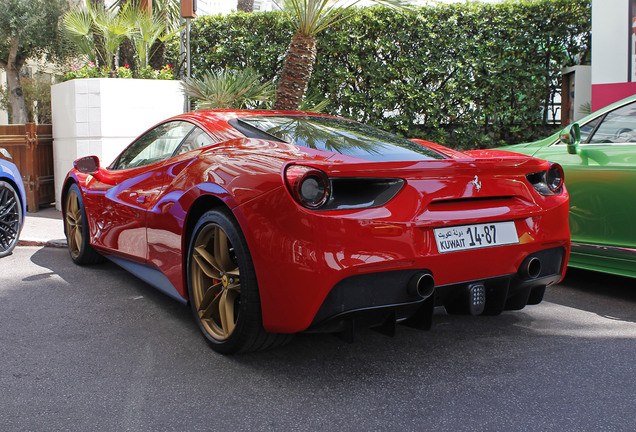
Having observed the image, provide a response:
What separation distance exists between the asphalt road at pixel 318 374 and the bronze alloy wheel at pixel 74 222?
1146 mm

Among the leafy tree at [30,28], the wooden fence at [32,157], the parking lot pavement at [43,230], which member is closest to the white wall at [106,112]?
the wooden fence at [32,157]

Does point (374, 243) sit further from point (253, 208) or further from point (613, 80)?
point (613, 80)

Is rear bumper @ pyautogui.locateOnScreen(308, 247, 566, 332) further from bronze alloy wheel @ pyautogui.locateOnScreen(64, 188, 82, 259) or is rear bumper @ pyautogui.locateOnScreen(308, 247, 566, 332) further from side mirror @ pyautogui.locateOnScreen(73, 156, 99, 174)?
bronze alloy wheel @ pyautogui.locateOnScreen(64, 188, 82, 259)

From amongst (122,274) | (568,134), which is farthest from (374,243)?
(122,274)

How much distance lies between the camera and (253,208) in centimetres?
289

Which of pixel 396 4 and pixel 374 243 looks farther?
pixel 396 4

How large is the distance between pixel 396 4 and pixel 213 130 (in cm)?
551

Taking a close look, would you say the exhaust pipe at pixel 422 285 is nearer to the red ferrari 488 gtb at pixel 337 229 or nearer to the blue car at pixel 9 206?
the red ferrari 488 gtb at pixel 337 229

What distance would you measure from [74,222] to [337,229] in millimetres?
3697

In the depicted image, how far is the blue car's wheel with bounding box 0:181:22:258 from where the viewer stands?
591cm

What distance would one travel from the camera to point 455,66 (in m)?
10.1

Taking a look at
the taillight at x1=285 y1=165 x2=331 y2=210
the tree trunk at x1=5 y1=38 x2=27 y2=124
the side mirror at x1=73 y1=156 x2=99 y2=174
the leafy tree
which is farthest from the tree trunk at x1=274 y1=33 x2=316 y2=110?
the tree trunk at x1=5 y1=38 x2=27 y2=124

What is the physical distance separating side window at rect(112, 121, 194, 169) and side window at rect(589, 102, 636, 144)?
302 centimetres

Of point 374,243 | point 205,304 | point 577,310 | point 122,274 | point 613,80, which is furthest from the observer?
point 613,80
